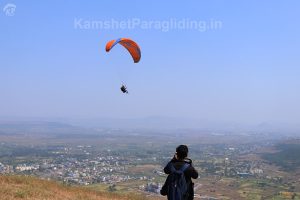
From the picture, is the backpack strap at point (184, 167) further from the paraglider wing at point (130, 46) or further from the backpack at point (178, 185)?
the paraglider wing at point (130, 46)

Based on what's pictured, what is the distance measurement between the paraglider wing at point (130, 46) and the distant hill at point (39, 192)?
17.6 ft

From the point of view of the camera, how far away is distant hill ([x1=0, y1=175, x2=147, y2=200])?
13295mm

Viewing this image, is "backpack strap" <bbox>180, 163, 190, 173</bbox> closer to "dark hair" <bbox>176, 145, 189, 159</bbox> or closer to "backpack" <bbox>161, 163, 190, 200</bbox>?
"backpack" <bbox>161, 163, 190, 200</bbox>

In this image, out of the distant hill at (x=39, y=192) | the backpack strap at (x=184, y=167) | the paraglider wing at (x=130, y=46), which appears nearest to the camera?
the backpack strap at (x=184, y=167)

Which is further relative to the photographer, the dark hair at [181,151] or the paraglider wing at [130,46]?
the paraglider wing at [130,46]

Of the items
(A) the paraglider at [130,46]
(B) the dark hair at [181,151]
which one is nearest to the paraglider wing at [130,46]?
(A) the paraglider at [130,46]

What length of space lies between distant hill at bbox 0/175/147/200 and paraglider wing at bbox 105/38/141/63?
5373 millimetres

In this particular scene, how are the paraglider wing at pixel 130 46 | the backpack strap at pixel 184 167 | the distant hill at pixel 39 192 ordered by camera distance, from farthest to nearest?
the paraglider wing at pixel 130 46, the distant hill at pixel 39 192, the backpack strap at pixel 184 167

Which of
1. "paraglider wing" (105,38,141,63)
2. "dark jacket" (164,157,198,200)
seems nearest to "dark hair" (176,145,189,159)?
"dark jacket" (164,157,198,200)

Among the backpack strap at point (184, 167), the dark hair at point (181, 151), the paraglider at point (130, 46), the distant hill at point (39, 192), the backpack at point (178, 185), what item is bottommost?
the distant hill at point (39, 192)

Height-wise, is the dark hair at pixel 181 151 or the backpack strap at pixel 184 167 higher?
the dark hair at pixel 181 151

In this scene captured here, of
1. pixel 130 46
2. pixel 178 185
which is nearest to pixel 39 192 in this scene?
pixel 178 185

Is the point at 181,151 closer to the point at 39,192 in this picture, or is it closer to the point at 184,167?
the point at 184,167

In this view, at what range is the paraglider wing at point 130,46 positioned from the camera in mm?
17594
